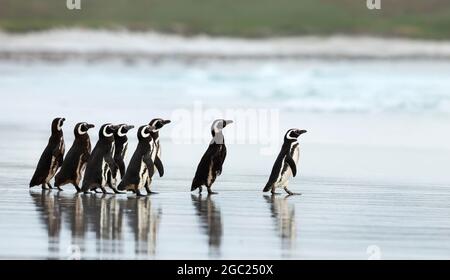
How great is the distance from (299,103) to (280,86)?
22.0 feet

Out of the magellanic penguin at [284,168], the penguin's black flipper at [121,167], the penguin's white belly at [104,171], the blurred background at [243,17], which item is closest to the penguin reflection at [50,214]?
the penguin's white belly at [104,171]

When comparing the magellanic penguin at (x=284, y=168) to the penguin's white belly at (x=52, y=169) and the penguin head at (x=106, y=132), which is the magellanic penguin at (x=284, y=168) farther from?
the penguin's white belly at (x=52, y=169)

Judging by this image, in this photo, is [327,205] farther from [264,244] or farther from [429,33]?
[429,33]

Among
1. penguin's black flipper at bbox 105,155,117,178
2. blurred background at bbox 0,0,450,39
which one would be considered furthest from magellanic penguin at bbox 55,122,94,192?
blurred background at bbox 0,0,450,39

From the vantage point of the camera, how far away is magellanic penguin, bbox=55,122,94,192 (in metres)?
13.1

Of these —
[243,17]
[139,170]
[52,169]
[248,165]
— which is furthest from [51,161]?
[243,17]

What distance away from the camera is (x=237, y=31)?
61.4m

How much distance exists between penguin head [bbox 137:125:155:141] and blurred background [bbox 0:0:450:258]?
51 centimetres

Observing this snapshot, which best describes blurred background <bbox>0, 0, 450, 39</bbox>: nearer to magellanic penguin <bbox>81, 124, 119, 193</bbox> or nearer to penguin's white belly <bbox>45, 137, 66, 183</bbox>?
penguin's white belly <bbox>45, 137, 66, 183</bbox>

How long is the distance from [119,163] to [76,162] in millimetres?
368


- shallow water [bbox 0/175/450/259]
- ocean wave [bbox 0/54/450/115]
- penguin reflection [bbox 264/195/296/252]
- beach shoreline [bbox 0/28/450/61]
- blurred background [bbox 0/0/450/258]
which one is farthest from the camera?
beach shoreline [bbox 0/28/450/61]

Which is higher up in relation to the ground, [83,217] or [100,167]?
[100,167]

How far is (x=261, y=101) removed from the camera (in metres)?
30.3

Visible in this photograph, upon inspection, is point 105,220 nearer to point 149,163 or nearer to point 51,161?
point 149,163
